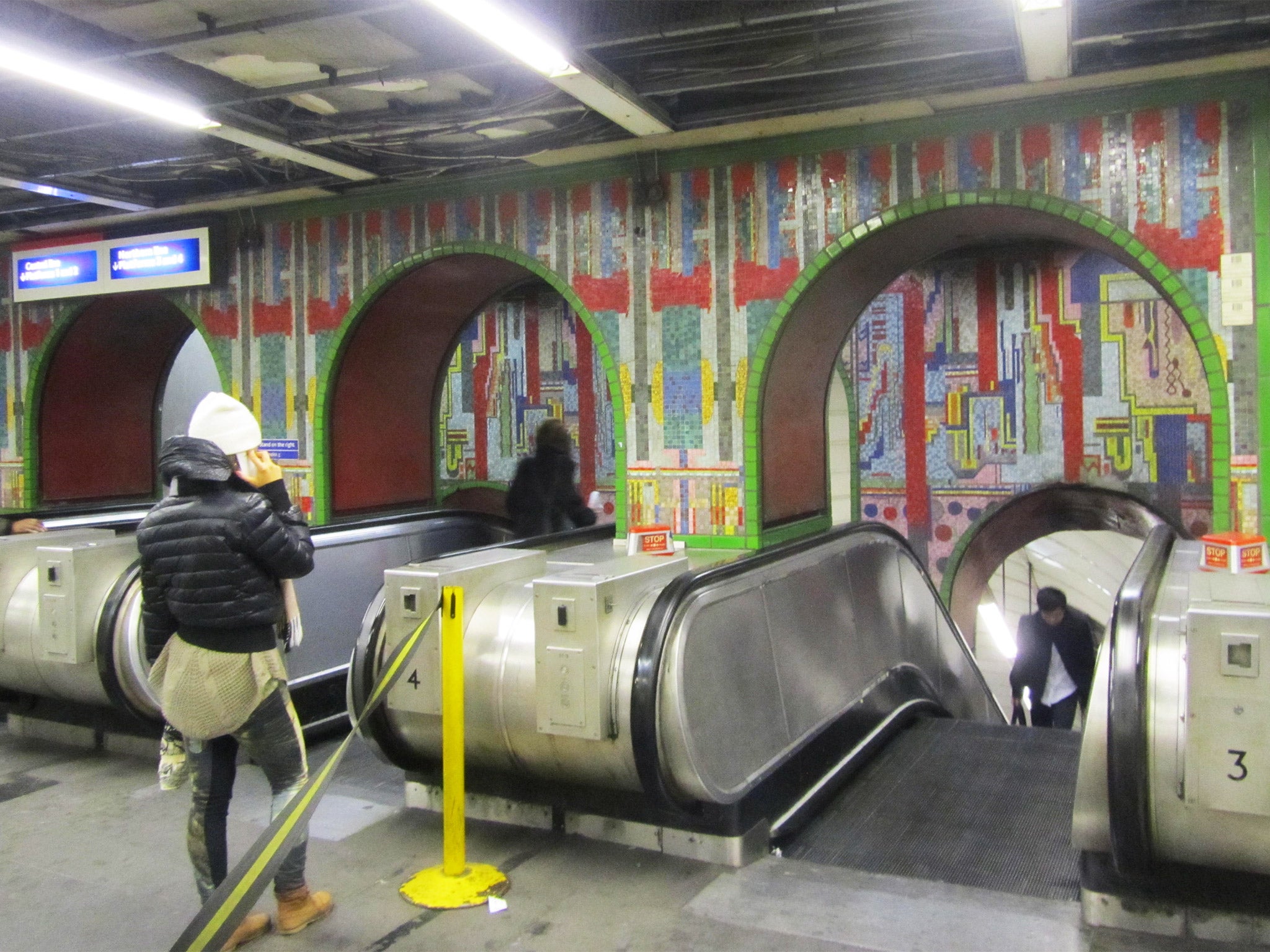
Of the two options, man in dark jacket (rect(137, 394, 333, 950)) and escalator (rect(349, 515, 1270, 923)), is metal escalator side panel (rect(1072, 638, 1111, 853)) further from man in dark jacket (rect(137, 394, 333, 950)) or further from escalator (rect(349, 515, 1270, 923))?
man in dark jacket (rect(137, 394, 333, 950))

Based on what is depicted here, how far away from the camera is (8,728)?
216 inches

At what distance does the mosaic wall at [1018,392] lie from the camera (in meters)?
10.1

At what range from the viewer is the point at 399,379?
28.0 feet

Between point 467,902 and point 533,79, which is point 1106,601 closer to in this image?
point 533,79

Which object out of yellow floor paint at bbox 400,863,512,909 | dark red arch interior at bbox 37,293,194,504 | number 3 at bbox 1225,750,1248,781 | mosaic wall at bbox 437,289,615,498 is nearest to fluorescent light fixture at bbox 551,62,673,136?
yellow floor paint at bbox 400,863,512,909

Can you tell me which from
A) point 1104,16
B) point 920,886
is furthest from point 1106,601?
point 920,886

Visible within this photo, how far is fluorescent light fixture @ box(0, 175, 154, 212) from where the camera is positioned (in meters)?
7.02

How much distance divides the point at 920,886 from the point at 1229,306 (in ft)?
11.5

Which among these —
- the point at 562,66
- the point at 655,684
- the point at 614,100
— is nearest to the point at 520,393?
the point at 614,100

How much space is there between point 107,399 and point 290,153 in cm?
442

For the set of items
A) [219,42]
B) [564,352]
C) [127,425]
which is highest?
[219,42]

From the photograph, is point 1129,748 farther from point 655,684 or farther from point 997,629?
point 997,629

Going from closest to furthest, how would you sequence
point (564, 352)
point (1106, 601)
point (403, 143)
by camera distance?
1. point (403, 143)
2. point (564, 352)
3. point (1106, 601)

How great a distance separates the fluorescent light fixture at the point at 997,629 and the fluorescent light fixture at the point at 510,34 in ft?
31.8
